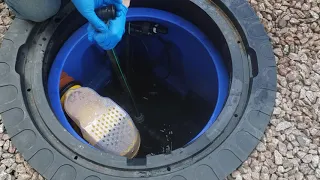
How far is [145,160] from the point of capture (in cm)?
143

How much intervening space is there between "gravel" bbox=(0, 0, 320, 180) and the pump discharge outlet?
30 cm

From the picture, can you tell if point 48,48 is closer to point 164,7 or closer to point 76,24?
point 76,24

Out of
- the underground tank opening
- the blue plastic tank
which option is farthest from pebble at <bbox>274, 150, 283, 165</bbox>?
the underground tank opening

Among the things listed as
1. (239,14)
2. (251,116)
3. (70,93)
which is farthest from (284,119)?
(70,93)

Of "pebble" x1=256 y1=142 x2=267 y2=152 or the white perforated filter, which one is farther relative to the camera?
the white perforated filter

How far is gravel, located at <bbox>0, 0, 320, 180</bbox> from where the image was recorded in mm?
1444

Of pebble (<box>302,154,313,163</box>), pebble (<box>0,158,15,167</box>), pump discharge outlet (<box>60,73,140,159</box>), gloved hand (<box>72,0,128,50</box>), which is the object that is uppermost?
pebble (<box>302,154,313,163</box>)

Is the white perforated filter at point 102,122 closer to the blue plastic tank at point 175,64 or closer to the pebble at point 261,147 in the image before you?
the blue plastic tank at point 175,64

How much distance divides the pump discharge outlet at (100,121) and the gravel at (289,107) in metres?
0.30

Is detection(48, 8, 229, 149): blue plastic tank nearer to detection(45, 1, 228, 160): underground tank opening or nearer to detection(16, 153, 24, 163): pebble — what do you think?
A: detection(45, 1, 228, 160): underground tank opening

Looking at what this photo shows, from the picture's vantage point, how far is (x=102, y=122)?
5.55ft

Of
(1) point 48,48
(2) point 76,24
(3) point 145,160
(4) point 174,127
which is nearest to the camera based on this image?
(3) point 145,160

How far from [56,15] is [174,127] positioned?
919 mm

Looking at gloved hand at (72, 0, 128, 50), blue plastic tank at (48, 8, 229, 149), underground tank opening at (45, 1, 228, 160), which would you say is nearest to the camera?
gloved hand at (72, 0, 128, 50)
